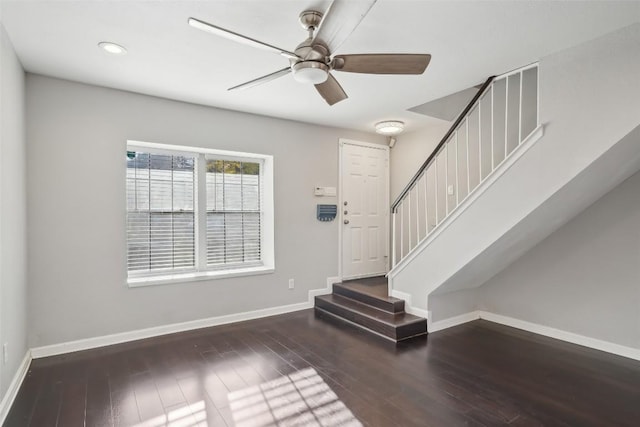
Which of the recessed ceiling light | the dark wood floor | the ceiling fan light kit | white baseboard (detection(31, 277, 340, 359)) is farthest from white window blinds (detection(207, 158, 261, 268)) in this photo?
the ceiling fan light kit

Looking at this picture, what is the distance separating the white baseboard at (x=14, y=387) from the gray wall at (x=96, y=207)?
0.25 meters

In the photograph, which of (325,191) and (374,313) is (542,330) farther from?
(325,191)

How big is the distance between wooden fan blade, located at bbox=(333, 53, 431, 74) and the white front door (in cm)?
285

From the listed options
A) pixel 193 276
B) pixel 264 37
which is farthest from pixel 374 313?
pixel 264 37

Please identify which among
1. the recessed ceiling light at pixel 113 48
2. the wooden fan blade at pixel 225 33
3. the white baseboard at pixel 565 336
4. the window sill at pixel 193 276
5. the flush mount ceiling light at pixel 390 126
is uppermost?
the recessed ceiling light at pixel 113 48

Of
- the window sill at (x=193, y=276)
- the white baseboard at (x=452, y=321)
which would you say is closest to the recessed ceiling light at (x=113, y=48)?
the window sill at (x=193, y=276)

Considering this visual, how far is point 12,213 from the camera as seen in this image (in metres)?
2.50

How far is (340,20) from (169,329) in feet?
11.3

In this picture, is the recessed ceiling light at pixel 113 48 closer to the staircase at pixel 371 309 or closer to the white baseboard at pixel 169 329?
the white baseboard at pixel 169 329

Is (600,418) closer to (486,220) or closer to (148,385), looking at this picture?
(486,220)

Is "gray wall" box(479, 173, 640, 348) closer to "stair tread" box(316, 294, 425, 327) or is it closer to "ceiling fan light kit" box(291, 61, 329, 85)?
"stair tread" box(316, 294, 425, 327)

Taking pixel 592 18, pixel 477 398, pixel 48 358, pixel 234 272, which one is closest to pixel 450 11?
pixel 592 18

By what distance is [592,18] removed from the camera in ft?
7.28

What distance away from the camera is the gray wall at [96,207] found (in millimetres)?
3084
